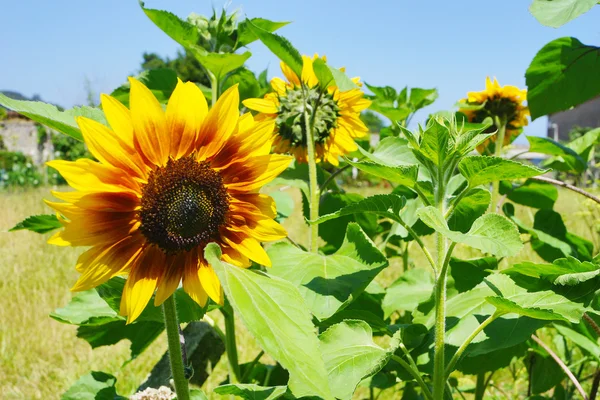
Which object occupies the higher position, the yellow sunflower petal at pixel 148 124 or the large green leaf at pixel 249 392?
the yellow sunflower petal at pixel 148 124

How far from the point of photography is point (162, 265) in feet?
2.27

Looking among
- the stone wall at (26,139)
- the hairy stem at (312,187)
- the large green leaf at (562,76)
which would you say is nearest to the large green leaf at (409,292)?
the hairy stem at (312,187)

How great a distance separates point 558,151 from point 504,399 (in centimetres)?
81

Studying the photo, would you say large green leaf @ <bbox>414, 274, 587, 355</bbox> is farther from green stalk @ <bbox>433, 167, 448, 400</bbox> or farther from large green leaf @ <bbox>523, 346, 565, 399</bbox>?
large green leaf @ <bbox>523, 346, 565, 399</bbox>

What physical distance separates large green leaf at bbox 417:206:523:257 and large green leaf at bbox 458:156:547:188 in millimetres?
49

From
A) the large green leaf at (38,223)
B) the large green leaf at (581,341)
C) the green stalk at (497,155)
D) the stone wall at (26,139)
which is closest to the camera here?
the large green leaf at (38,223)

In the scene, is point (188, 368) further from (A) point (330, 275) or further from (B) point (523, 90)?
Answer: (B) point (523, 90)

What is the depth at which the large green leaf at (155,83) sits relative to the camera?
3.76 ft

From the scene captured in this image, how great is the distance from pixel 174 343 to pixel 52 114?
0.29m

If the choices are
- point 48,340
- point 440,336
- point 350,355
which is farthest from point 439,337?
point 48,340

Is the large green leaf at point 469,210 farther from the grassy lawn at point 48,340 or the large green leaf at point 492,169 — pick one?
Answer: the grassy lawn at point 48,340

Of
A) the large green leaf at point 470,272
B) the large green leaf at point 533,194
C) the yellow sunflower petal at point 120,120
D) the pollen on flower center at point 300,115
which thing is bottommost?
the large green leaf at point 470,272

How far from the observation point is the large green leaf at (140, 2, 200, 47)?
925mm

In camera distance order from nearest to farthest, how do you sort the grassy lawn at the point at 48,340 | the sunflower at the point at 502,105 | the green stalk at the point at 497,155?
the green stalk at the point at 497,155, the sunflower at the point at 502,105, the grassy lawn at the point at 48,340
